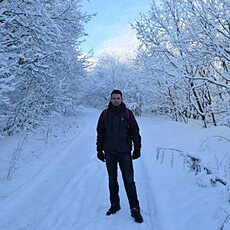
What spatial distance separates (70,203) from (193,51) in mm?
9216

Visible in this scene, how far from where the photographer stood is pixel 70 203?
6.29 metres

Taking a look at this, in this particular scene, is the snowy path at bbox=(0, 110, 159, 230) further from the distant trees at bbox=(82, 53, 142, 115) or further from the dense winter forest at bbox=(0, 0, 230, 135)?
the distant trees at bbox=(82, 53, 142, 115)

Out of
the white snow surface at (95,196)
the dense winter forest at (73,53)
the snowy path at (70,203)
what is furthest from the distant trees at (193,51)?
the snowy path at (70,203)

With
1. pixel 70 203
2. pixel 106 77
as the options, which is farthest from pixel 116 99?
pixel 106 77

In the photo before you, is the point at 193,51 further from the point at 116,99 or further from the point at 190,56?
the point at 116,99

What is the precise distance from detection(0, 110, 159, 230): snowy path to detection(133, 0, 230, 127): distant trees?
13.7ft

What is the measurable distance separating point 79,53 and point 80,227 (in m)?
23.0

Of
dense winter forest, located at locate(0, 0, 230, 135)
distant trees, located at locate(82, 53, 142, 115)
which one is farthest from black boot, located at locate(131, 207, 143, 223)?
distant trees, located at locate(82, 53, 142, 115)

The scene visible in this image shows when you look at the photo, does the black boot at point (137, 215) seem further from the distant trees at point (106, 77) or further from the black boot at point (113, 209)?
the distant trees at point (106, 77)

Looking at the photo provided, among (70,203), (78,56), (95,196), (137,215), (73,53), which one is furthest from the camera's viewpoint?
(78,56)

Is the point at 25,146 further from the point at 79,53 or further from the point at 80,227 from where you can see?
the point at 79,53

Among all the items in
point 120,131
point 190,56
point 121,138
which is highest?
point 190,56

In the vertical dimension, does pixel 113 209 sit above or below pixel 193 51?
below

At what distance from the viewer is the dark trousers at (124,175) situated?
5590 millimetres
